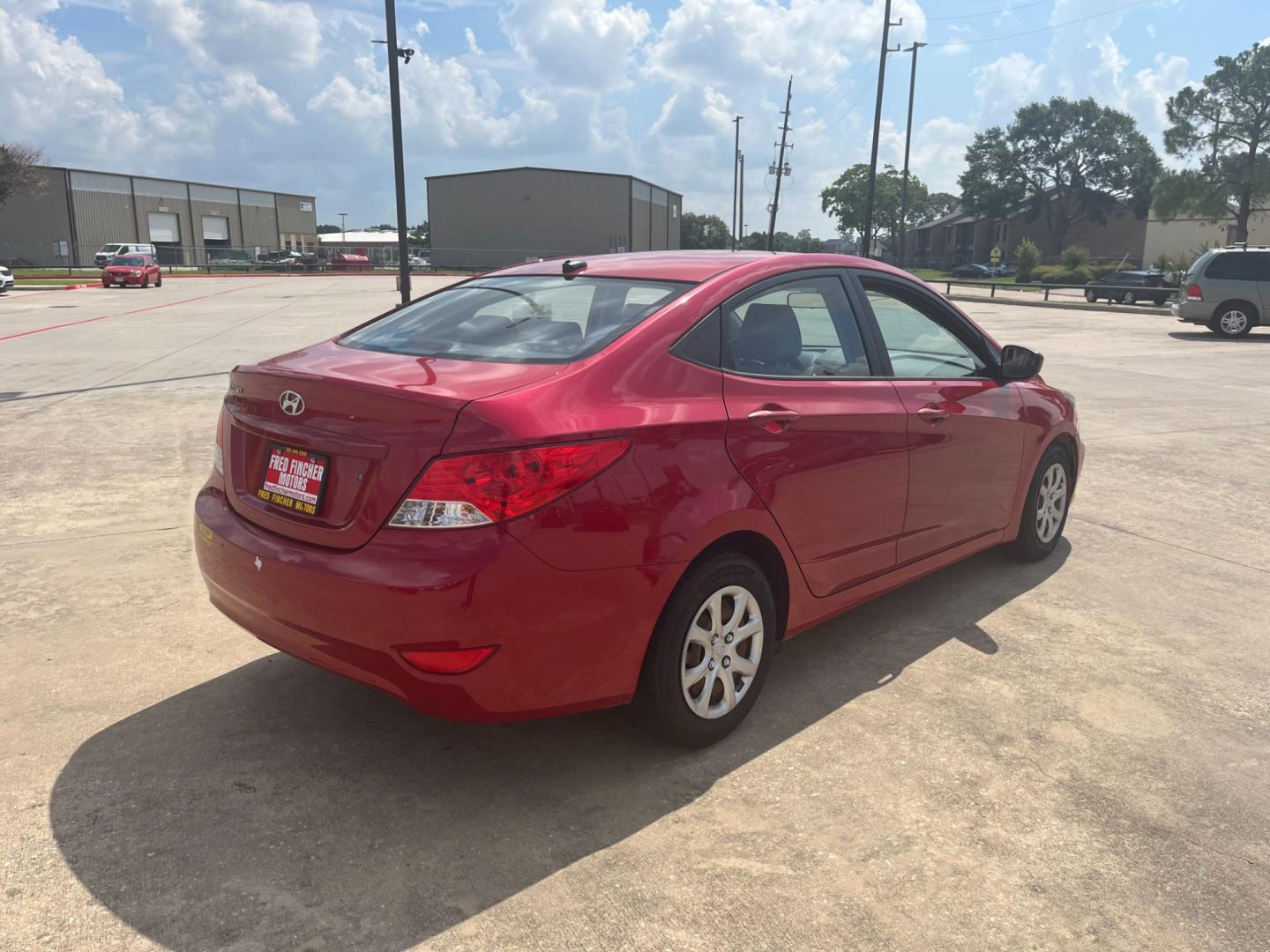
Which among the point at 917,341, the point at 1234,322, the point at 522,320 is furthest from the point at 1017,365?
the point at 1234,322

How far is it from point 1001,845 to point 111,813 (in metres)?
2.60

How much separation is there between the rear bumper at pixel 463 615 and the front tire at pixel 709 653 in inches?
3.4

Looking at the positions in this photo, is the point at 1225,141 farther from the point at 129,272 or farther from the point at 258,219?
the point at 258,219

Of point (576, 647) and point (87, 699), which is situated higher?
point (576, 647)

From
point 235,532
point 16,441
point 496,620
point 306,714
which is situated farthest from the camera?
point 16,441

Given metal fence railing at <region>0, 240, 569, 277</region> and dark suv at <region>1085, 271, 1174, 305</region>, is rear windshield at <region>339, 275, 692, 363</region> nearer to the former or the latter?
dark suv at <region>1085, 271, 1174, 305</region>

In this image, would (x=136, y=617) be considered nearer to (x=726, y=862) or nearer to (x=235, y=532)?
(x=235, y=532)

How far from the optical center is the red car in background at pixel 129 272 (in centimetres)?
3825

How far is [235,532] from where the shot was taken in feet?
10.1

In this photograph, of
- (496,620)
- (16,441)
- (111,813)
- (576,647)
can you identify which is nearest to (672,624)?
(576,647)

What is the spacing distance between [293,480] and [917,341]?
271 centimetres

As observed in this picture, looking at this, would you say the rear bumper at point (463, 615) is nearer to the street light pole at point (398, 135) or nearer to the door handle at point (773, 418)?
the door handle at point (773, 418)

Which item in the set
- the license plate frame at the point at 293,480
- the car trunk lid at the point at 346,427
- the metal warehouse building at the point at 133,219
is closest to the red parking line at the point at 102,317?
the car trunk lid at the point at 346,427

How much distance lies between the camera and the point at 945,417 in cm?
407
